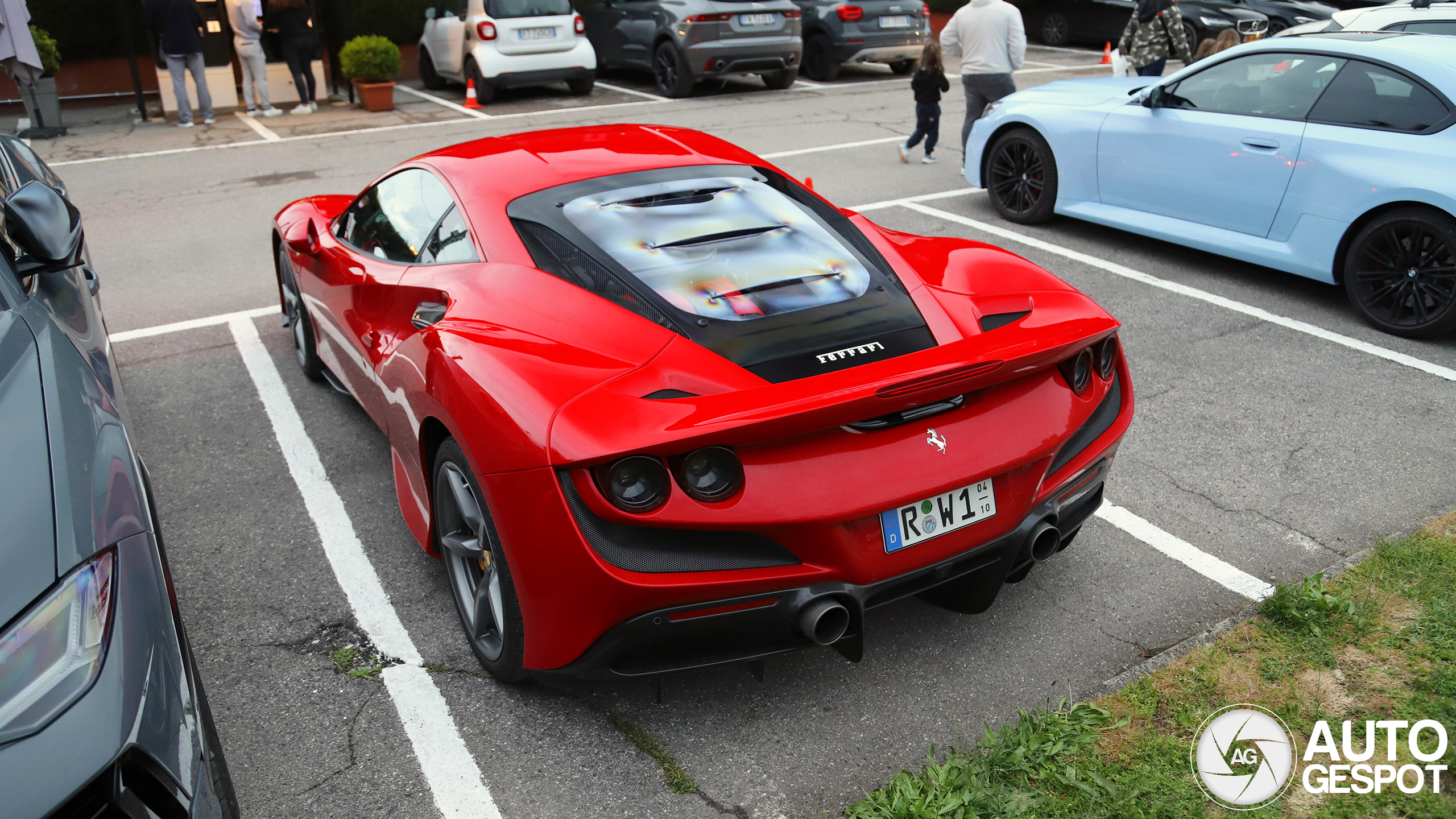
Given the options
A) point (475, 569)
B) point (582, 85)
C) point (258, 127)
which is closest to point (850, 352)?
point (475, 569)

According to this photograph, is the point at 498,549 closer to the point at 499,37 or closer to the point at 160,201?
the point at 160,201

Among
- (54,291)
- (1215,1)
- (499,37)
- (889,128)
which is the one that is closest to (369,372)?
(54,291)

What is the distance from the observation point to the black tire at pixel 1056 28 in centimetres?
2053

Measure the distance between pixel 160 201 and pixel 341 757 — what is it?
26.8ft

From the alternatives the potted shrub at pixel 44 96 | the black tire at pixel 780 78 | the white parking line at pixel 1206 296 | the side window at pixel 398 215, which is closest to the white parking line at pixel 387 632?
the side window at pixel 398 215

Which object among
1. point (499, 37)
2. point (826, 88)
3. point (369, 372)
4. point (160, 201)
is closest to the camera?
point (369, 372)

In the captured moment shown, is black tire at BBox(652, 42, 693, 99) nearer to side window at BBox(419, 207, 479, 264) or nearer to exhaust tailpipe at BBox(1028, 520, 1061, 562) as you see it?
side window at BBox(419, 207, 479, 264)

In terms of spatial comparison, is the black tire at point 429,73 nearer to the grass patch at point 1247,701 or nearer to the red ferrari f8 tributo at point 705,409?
the red ferrari f8 tributo at point 705,409

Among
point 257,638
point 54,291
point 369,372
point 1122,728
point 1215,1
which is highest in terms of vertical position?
point 1215,1

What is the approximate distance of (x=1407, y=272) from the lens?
5457mm

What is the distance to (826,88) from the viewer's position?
1523 cm

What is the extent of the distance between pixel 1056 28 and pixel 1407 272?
17063 millimetres

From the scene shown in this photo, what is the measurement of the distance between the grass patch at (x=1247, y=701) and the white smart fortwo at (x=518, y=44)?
12755mm

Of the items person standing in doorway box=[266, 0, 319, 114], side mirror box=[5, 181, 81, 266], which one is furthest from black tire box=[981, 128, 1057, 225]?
person standing in doorway box=[266, 0, 319, 114]
